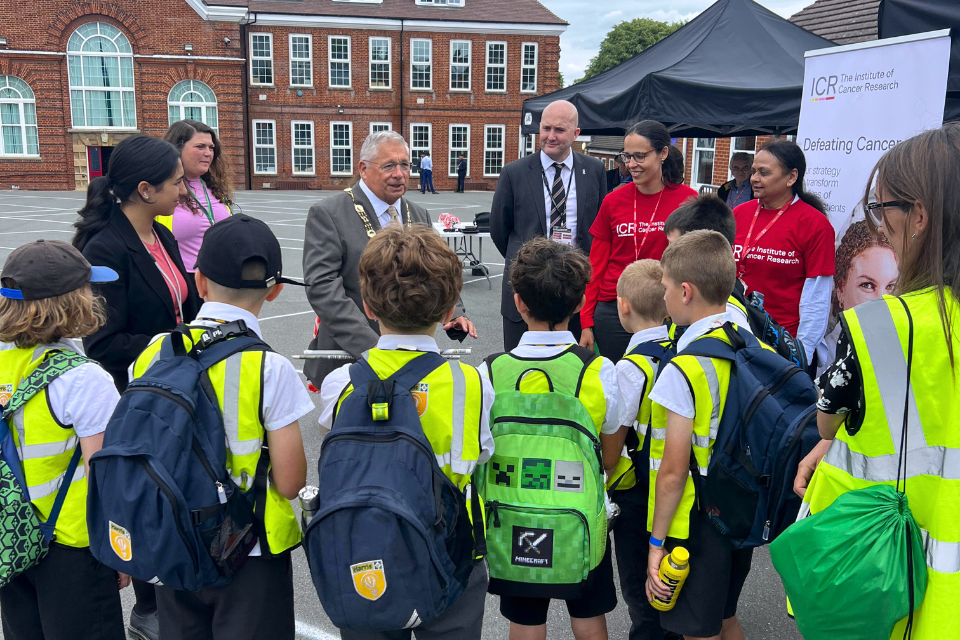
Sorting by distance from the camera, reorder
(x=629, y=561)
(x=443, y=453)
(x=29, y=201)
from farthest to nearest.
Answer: (x=29, y=201), (x=629, y=561), (x=443, y=453)

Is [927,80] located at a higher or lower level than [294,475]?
higher

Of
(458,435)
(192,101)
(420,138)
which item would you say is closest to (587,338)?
(458,435)

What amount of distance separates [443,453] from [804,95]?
420 centimetres

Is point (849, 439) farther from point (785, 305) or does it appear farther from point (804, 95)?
point (804, 95)

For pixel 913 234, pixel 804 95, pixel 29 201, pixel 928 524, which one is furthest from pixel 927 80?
pixel 29 201

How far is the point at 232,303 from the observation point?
7.01 ft

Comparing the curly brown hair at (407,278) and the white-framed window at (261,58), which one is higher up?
the white-framed window at (261,58)

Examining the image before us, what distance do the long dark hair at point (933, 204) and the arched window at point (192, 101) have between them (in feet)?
118

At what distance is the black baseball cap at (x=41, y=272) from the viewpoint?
7.10 feet

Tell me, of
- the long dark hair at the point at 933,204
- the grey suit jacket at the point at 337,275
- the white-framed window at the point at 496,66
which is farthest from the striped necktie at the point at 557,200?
the white-framed window at the point at 496,66

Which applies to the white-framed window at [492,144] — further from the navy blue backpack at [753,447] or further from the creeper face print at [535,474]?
the creeper face print at [535,474]

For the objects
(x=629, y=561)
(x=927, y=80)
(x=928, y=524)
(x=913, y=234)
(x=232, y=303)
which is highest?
(x=927, y=80)

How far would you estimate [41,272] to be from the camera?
2.19 metres

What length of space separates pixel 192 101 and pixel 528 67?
16811mm
